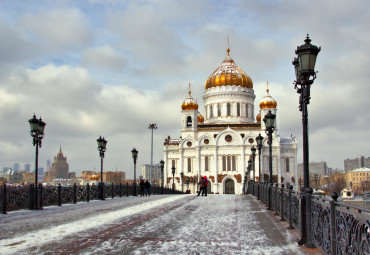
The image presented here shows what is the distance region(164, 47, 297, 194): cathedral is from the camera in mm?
76625

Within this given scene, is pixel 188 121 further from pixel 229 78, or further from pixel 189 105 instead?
pixel 229 78

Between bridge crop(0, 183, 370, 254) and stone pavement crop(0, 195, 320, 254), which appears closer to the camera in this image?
bridge crop(0, 183, 370, 254)

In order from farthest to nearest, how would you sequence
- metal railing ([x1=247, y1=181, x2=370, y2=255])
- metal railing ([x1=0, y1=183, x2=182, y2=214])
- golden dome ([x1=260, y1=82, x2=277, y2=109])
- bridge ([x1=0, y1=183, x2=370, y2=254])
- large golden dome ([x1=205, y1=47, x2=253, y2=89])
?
1. large golden dome ([x1=205, y1=47, x2=253, y2=89])
2. golden dome ([x1=260, y1=82, x2=277, y2=109])
3. metal railing ([x1=0, y1=183, x2=182, y2=214])
4. bridge ([x1=0, y1=183, x2=370, y2=254])
5. metal railing ([x1=247, y1=181, x2=370, y2=255])

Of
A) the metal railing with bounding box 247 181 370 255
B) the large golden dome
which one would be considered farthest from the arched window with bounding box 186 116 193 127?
the metal railing with bounding box 247 181 370 255

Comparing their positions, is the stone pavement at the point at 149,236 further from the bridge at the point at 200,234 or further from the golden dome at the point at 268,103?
the golden dome at the point at 268,103

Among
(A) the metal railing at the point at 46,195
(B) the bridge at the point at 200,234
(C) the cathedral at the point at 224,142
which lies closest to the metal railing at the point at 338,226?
(B) the bridge at the point at 200,234

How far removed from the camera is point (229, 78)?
83.3 metres

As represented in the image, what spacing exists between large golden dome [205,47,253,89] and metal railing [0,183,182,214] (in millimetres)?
57492

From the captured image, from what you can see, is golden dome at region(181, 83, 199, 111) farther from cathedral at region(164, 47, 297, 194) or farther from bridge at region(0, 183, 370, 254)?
bridge at region(0, 183, 370, 254)

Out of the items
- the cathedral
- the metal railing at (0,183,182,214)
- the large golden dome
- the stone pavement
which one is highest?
the large golden dome

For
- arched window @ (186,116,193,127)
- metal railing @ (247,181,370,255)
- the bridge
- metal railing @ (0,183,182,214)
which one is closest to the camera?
metal railing @ (247,181,370,255)

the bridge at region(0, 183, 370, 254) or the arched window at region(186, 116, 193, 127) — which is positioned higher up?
the arched window at region(186, 116, 193, 127)

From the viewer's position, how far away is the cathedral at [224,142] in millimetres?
76625

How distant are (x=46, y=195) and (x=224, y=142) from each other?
5946 centimetres
